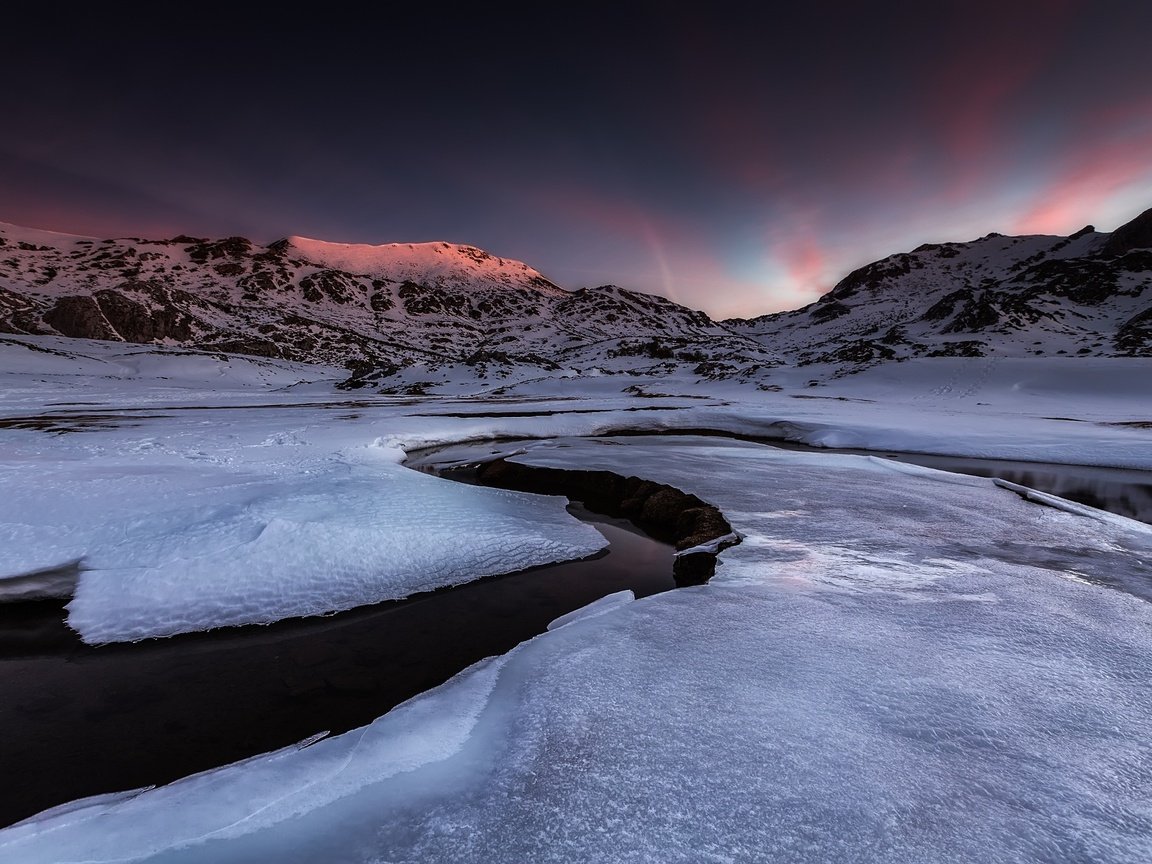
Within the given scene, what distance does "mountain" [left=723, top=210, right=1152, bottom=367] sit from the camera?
68.3 metres

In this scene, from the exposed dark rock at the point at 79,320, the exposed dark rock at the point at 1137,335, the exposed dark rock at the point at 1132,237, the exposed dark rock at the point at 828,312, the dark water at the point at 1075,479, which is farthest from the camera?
the exposed dark rock at the point at 828,312

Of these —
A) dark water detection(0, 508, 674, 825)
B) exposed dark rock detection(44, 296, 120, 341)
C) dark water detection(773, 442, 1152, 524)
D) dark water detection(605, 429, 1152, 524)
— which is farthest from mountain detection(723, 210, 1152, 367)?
exposed dark rock detection(44, 296, 120, 341)

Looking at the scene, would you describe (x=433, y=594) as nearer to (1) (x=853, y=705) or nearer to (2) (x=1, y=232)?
(1) (x=853, y=705)

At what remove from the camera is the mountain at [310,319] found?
86312 millimetres

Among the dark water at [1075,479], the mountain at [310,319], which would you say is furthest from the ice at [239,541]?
the mountain at [310,319]

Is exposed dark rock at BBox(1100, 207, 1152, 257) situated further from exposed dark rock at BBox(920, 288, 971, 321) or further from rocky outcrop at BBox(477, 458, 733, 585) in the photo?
rocky outcrop at BBox(477, 458, 733, 585)

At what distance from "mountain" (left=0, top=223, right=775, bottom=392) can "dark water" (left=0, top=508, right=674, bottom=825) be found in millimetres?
54292

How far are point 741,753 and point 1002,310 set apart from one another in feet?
355

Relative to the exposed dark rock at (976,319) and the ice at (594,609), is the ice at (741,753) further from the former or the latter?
the exposed dark rock at (976,319)

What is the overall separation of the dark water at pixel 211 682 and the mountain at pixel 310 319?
54292 mm

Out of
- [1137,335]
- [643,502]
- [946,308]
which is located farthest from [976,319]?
[643,502]

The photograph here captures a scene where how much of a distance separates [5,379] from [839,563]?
216ft

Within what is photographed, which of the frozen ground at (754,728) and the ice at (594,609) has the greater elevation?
the frozen ground at (754,728)

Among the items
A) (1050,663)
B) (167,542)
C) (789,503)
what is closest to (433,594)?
(167,542)
